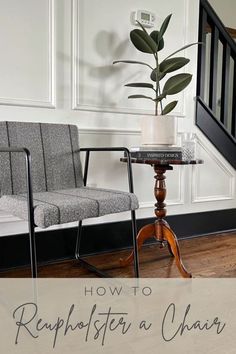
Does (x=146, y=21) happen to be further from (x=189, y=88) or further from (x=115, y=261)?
(x=115, y=261)

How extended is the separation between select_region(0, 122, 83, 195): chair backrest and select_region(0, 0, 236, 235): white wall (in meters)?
0.19

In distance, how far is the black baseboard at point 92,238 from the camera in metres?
1.71

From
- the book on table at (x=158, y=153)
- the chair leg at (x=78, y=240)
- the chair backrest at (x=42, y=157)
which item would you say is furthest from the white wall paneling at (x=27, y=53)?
the chair leg at (x=78, y=240)

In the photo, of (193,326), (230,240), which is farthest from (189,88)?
(193,326)

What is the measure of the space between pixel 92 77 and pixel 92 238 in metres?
0.88

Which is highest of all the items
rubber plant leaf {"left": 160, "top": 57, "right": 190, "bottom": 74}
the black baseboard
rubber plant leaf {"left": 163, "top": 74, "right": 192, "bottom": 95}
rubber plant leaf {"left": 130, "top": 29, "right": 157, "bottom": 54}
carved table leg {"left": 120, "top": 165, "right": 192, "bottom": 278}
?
rubber plant leaf {"left": 130, "top": 29, "right": 157, "bottom": 54}

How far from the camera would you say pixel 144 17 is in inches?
80.4

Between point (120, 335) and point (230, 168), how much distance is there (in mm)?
1756

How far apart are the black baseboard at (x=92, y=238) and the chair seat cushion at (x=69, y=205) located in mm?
454

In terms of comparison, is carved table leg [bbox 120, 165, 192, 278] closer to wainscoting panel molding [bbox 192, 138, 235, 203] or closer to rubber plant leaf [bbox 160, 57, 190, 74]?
rubber plant leaf [bbox 160, 57, 190, 74]

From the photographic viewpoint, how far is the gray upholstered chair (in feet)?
3.68

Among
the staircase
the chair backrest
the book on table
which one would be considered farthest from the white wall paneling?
the staircase

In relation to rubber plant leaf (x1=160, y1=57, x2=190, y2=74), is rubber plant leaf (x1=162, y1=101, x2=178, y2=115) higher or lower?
lower

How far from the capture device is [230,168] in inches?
101
